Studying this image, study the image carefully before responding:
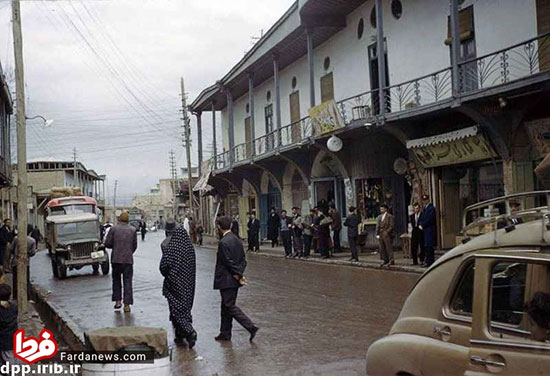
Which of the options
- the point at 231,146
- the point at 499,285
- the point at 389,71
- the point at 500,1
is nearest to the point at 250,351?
the point at 499,285

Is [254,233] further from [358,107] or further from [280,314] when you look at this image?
[280,314]

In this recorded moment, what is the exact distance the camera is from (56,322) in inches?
541

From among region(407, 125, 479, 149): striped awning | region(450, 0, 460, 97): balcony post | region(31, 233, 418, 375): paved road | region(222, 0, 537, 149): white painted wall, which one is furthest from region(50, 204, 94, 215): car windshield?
region(450, 0, 460, 97): balcony post

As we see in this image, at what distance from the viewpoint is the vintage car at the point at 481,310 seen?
4.04 meters

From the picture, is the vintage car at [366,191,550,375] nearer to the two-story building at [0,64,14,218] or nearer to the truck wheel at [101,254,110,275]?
the truck wheel at [101,254,110,275]

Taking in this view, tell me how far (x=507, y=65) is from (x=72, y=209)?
1796 cm

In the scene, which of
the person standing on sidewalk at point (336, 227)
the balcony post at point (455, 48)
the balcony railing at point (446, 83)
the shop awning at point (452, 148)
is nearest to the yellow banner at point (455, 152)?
the shop awning at point (452, 148)

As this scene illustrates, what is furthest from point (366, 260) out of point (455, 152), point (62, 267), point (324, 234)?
point (62, 267)

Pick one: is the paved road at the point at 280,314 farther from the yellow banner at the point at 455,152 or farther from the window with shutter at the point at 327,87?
the window with shutter at the point at 327,87

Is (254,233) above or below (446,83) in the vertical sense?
below

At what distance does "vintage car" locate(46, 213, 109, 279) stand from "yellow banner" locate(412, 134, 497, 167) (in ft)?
33.7

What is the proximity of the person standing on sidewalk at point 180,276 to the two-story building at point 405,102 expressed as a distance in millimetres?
8952

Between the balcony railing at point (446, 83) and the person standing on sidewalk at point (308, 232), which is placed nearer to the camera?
the balcony railing at point (446, 83)

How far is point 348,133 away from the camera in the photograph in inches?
988
